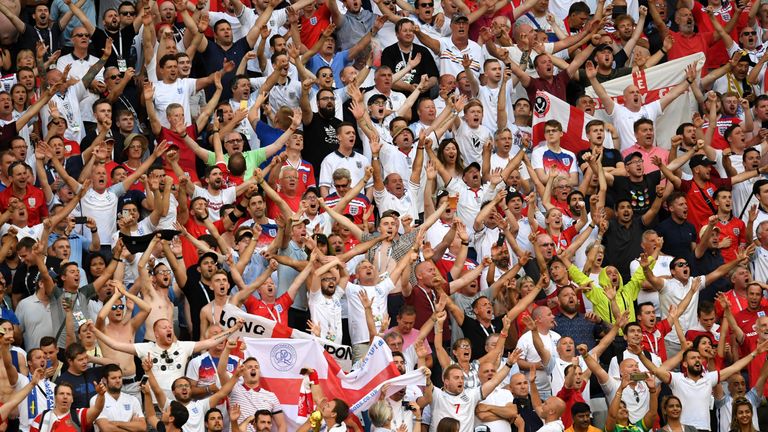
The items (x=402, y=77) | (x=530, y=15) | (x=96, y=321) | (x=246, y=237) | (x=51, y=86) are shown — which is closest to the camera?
(x=96, y=321)

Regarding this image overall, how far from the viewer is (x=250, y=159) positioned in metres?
20.7

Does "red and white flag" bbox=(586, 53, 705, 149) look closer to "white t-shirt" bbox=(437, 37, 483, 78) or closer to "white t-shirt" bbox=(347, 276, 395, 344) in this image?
"white t-shirt" bbox=(437, 37, 483, 78)

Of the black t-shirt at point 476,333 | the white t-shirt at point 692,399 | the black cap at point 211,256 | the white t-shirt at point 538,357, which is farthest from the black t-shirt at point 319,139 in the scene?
the white t-shirt at point 692,399

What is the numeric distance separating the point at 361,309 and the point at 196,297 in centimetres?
167

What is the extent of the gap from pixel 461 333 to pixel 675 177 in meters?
3.97

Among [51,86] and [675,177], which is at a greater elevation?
[51,86]

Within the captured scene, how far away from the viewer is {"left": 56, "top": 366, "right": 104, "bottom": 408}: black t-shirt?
1722cm

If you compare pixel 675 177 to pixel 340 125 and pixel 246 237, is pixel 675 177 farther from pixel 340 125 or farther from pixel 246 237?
pixel 246 237

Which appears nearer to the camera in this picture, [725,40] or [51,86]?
[51,86]

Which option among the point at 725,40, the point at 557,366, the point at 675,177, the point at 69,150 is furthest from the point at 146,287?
the point at 725,40

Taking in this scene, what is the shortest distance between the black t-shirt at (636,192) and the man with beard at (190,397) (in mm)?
6090

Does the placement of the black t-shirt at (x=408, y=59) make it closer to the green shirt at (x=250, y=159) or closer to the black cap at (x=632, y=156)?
the green shirt at (x=250, y=159)

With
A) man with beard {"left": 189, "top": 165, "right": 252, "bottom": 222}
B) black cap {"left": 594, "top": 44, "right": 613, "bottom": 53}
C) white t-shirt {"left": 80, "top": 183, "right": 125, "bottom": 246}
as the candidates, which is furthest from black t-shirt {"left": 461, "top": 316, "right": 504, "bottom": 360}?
black cap {"left": 594, "top": 44, "right": 613, "bottom": 53}

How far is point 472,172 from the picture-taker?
20.7 metres
